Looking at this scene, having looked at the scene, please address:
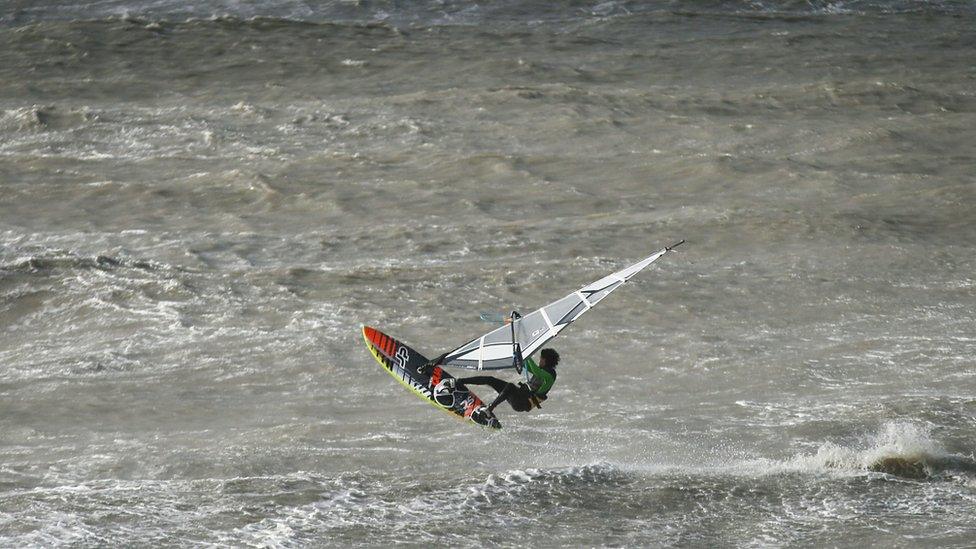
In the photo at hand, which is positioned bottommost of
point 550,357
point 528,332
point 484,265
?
point 484,265

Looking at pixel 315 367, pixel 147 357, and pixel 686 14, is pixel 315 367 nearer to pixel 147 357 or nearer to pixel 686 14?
pixel 147 357

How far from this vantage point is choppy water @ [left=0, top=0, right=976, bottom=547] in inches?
601

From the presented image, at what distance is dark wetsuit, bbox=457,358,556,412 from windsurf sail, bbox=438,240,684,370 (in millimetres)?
253

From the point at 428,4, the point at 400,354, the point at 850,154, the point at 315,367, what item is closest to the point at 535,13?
the point at 428,4

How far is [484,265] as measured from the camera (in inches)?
888

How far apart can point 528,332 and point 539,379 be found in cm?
58

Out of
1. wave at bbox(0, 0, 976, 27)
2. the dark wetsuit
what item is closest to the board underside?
the dark wetsuit

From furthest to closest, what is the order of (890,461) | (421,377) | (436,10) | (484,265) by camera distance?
(436,10) → (484,265) → (421,377) → (890,461)

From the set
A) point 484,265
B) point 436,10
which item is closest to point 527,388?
point 484,265

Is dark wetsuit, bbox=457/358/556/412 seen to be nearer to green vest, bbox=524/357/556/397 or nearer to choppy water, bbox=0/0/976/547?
green vest, bbox=524/357/556/397

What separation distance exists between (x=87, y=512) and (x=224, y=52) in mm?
19745

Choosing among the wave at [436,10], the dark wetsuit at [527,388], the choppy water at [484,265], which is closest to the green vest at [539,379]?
the dark wetsuit at [527,388]

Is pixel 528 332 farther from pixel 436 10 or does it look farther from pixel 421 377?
pixel 436 10

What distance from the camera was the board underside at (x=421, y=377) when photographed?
15883 millimetres
